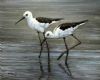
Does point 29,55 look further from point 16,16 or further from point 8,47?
point 16,16

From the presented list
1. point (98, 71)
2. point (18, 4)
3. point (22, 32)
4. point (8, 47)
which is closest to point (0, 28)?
point (22, 32)

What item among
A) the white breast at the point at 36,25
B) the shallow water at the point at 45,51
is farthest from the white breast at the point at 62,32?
the shallow water at the point at 45,51

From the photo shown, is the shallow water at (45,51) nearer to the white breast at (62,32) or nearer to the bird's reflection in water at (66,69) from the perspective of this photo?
the bird's reflection in water at (66,69)

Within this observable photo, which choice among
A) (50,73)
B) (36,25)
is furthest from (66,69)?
(36,25)

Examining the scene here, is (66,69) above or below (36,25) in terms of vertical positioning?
below

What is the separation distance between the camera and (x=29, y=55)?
7160mm

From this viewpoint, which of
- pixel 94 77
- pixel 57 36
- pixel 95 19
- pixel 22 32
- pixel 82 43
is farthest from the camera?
pixel 95 19

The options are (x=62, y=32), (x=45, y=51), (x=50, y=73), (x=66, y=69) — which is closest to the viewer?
(x=50, y=73)

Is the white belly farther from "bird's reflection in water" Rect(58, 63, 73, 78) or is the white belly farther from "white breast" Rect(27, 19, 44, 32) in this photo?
"bird's reflection in water" Rect(58, 63, 73, 78)

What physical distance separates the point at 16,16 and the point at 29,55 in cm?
283

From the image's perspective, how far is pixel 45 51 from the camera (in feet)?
24.1

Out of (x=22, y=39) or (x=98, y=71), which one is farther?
(x=22, y=39)

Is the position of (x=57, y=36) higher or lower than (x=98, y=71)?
higher

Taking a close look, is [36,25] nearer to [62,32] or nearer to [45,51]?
[62,32]
